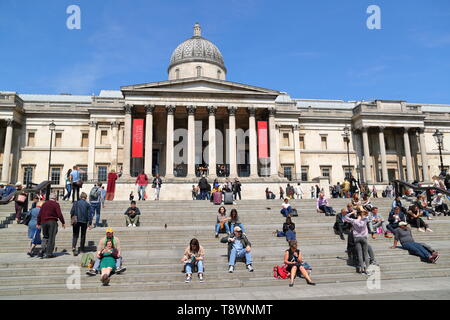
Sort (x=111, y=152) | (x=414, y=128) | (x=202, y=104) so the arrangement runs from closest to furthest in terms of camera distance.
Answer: (x=202, y=104), (x=111, y=152), (x=414, y=128)

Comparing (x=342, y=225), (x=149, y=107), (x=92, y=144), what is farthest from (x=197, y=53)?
(x=342, y=225)

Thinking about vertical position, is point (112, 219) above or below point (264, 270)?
above

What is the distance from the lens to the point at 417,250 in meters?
10.3

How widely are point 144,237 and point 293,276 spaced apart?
6637 millimetres

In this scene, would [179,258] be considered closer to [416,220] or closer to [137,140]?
[416,220]

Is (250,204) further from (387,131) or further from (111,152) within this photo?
(387,131)

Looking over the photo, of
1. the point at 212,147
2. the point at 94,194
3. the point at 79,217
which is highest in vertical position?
the point at 212,147

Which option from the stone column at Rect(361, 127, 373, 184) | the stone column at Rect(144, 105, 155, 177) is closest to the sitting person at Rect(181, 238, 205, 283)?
the stone column at Rect(144, 105, 155, 177)

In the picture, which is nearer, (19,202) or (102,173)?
(19,202)

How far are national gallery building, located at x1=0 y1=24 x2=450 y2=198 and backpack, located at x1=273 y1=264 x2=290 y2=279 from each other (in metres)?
20.6

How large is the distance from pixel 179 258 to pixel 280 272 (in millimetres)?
3127

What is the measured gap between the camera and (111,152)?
117ft

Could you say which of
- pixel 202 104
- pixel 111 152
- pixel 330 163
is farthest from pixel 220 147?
pixel 330 163

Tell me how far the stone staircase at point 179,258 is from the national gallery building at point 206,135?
611 inches
